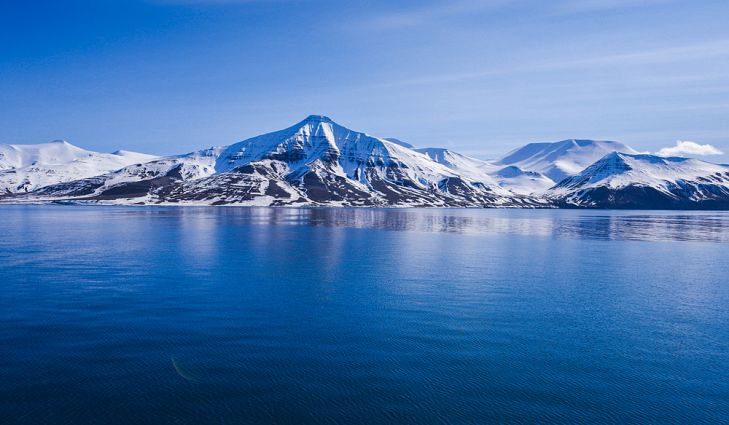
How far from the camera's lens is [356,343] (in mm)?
31906

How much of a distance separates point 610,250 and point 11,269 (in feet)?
304

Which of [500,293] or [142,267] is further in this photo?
[142,267]

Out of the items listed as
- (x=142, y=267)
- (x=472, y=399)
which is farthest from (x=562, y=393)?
(x=142, y=267)

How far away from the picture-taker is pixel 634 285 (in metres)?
53.8

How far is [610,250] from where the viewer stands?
88.7m

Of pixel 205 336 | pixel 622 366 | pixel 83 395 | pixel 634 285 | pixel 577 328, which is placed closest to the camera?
pixel 83 395

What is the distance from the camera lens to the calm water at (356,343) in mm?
22969

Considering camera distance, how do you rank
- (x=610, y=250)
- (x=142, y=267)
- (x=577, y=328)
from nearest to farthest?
(x=577, y=328), (x=142, y=267), (x=610, y=250)

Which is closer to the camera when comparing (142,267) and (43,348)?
(43,348)

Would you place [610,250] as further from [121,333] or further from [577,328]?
[121,333]

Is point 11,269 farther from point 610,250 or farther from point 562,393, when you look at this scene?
point 610,250

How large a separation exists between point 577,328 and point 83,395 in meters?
32.6

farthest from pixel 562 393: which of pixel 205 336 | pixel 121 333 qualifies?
pixel 121 333

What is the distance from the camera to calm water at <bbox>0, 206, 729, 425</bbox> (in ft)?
75.4
